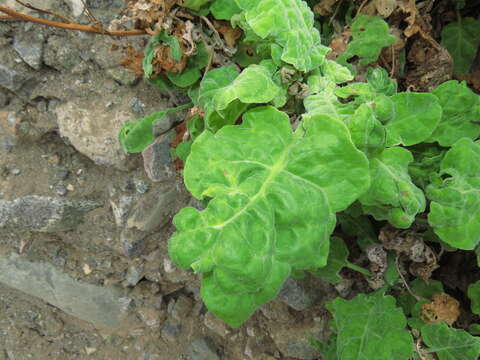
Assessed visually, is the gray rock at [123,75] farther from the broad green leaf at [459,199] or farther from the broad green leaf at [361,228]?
the broad green leaf at [459,199]

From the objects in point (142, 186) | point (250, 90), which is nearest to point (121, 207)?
point (142, 186)

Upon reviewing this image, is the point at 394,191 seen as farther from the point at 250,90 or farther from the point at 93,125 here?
the point at 93,125

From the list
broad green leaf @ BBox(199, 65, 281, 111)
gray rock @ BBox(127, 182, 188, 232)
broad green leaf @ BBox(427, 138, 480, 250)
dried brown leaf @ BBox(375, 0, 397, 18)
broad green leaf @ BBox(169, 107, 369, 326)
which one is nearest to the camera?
broad green leaf @ BBox(169, 107, 369, 326)

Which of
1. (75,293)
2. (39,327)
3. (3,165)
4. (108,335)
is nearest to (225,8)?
(3,165)

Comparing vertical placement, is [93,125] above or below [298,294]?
above

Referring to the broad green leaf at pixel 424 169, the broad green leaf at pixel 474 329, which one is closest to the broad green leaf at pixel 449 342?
the broad green leaf at pixel 474 329

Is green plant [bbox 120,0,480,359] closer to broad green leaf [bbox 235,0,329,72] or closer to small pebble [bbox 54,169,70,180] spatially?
broad green leaf [bbox 235,0,329,72]

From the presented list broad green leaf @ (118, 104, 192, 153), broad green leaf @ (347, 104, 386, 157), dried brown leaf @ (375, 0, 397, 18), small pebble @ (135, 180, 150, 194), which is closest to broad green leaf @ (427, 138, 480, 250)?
broad green leaf @ (347, 104, 386, 157)
